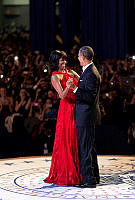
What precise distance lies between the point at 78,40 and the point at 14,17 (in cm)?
1041

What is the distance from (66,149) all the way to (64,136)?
0.47 feet

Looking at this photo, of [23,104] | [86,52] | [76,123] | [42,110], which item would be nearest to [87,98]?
[76,123]

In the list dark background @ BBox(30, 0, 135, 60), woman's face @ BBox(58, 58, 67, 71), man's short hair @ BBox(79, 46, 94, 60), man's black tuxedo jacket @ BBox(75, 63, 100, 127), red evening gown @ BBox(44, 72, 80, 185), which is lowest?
red evening gown @ BBox(44, 72, 80, 185)

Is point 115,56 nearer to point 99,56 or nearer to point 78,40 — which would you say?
point 99,56

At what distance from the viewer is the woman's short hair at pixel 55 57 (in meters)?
4.41

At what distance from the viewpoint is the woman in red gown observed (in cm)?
432

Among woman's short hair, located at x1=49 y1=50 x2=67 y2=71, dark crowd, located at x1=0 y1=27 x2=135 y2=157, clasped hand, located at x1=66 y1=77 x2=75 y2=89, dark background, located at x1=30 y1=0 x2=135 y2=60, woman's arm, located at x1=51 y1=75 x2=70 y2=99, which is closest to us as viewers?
clasped hand, located at x1=66 y1=77 x2=75 y2=89

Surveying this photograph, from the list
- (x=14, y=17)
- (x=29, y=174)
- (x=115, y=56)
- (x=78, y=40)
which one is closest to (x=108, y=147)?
(x=29, y=174)

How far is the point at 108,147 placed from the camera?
674cm

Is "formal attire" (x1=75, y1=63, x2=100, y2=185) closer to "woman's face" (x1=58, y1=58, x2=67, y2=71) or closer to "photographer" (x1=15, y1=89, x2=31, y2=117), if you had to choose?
"woman's face" (x1=58, y1=58, x2=67, y2=71)

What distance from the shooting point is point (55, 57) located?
4418mm

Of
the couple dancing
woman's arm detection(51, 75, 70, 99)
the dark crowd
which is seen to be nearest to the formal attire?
the couple dancing

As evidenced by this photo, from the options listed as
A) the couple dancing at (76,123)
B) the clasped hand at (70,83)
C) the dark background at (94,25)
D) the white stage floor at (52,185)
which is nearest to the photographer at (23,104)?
the white stage floor at (52,185)

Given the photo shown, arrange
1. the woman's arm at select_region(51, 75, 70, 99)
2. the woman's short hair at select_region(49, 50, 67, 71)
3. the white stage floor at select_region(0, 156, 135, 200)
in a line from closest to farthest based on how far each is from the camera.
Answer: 1. the white stage floor at select_region(0, 156, 135, 200)
2. the woman's arm at select_region(51, 75, 70, 99)
3. the woman's short hair at select_region(49, 50, 67, 71)
